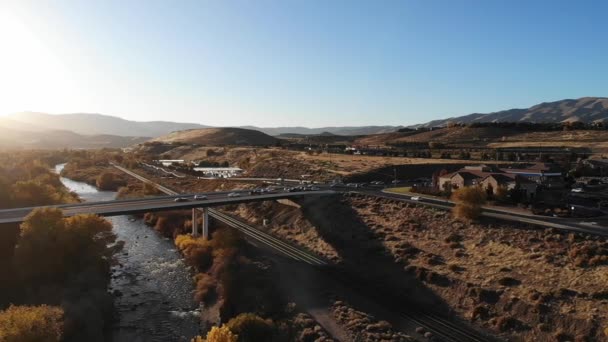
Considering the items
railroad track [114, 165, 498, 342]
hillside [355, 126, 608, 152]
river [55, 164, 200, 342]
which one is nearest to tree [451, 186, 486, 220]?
railroad track [114, 165, 498, 342]

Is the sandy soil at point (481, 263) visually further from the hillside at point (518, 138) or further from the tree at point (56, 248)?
the hillside at point (518, 138)

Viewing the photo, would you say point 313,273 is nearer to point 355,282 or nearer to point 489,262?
point 355,282

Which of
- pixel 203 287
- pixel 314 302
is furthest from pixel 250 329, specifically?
pixel 203 287

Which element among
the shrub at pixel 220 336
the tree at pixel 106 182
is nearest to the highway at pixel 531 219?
the shrub at pixel 220 336

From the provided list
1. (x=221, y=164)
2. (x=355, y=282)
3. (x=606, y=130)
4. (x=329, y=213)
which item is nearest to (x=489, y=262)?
(x=355, y=282)

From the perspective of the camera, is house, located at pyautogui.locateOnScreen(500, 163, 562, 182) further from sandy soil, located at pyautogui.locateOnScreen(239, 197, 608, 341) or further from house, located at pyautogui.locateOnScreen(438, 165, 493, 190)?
sandy soil, located at pyautogui.locateOnScreen(239, 197, 608, 341)

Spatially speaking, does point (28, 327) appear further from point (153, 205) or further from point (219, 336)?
point (153, 205)
